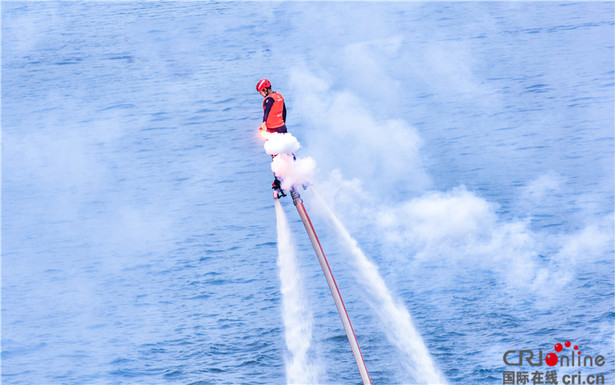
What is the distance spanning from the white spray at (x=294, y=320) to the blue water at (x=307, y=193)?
68 centimetres

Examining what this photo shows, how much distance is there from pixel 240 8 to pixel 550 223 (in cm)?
6496

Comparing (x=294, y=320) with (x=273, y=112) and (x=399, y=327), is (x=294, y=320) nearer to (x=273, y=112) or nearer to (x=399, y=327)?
(x=399, y=327)

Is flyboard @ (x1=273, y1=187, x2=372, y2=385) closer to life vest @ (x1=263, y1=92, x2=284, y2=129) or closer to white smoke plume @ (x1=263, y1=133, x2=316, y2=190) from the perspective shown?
white smoke plume @ (x1=263, y1=133, x2=316, y2=190)

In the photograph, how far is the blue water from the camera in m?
51.5

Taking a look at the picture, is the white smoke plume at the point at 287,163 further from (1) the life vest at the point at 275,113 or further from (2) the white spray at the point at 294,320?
(2) the white spray at the point at 294,320

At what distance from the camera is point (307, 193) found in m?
28.5

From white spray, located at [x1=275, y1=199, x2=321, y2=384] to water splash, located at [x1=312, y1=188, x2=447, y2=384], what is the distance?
15.3 feet

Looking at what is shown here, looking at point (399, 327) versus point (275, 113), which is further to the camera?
point (399, 327)

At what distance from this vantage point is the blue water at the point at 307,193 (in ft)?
169

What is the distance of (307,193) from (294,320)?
1039 inches

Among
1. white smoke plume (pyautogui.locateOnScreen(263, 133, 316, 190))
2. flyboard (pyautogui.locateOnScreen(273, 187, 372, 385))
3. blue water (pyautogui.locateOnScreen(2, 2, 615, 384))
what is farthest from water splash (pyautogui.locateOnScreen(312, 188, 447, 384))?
white smoke plume (pyautogui.locateOnScreen(263, 133, 316, 190))

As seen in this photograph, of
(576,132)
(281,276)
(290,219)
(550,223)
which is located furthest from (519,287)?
(576,132)

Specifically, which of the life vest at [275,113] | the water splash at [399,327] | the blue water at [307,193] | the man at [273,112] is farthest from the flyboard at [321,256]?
the water splash at [399,327]

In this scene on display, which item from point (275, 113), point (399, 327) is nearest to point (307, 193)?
point (275, 113)
